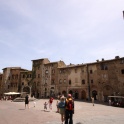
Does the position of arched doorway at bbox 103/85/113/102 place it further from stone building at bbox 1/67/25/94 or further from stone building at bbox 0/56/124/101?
stone building at bbox 1/67/25/94

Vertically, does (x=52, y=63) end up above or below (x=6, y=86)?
above

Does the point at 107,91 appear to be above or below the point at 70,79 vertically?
below

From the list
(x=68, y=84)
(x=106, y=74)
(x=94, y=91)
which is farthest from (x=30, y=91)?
(x=106, y=74)

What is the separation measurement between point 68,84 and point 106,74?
40.3 ft

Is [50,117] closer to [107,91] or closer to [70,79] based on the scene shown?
[107,91]

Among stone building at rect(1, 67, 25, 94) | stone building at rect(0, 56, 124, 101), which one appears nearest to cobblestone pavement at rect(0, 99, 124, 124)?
stone building at rect(0, 56, 124, 101)

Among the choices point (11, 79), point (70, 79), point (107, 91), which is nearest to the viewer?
point (107, 91)

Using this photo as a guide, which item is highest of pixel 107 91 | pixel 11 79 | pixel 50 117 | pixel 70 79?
pixel 11 79

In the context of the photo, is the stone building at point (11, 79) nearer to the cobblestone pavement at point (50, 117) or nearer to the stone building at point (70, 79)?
the stone building at point (70, 79)

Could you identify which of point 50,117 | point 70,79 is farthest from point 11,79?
point 50,117

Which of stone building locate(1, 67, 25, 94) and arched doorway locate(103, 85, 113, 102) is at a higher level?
stone building locate(1, 67, 25, 94)

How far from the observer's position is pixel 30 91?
56.8 m

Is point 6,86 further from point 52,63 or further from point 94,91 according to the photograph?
point 94,91

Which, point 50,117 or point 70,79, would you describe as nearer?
point 50,117
